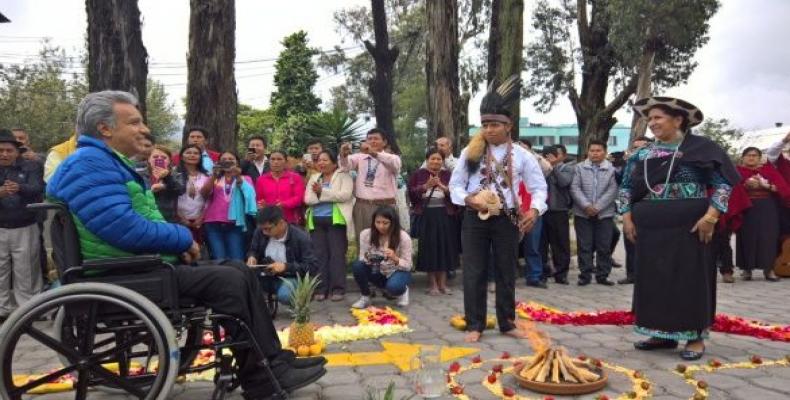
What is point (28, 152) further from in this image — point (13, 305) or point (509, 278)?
point (509, 278)

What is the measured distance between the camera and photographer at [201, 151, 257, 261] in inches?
270

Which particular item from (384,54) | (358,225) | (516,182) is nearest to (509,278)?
(516,182)

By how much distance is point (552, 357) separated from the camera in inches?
160

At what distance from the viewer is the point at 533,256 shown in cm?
841

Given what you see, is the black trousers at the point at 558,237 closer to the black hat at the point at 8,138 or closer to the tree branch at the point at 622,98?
the black hat at the point at 8,138

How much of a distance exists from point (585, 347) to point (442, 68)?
7167mm

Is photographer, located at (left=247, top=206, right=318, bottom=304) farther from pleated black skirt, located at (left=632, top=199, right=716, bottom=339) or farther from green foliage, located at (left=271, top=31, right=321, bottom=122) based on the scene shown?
green foliage, located at (left=271, top=31, right=321, bottom=122)

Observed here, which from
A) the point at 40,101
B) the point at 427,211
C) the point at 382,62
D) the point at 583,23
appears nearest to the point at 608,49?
the point at 583,23

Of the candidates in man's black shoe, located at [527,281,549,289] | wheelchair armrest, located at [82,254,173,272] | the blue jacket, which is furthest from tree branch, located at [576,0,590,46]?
wheelchair armrest, located at [82,254,173,272]

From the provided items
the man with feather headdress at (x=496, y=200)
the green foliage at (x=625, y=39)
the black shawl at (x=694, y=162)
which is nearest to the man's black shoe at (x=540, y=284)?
the man with feather headdress at (x=496, y=200)

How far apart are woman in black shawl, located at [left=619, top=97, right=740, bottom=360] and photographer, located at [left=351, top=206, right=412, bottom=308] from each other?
2574mm

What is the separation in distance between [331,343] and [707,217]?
3058 mm

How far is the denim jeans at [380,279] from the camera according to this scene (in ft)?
22.3

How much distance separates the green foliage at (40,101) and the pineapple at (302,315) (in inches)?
1256
